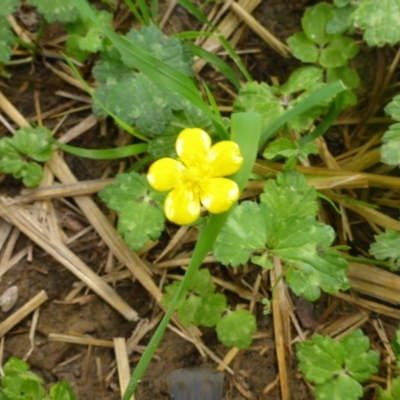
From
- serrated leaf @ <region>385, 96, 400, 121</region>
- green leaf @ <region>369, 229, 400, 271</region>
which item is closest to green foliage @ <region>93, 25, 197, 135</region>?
serrated leaf @ <region>385, 96, 400, 121</region>

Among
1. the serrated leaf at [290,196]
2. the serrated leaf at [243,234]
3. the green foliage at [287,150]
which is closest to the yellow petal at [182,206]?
the serrated leaf at [243,234]

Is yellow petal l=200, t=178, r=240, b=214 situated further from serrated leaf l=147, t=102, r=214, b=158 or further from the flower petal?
serrated leaf l=147, t=102, r=214, b=158

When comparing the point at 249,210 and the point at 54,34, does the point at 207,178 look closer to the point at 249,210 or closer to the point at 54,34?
the point at 249,210

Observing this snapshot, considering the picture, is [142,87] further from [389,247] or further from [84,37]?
[389,247]

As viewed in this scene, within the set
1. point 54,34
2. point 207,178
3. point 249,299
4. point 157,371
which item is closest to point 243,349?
point 249,299

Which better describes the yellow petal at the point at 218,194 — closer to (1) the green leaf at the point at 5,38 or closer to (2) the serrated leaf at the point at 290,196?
(2) the serrated leaf at the point at 290,196

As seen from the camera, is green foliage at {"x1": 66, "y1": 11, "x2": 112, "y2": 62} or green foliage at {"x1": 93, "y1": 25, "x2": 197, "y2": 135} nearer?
green foliage at {"x1": 93, "y1": 25, "x2": 197, "y2": 135}
